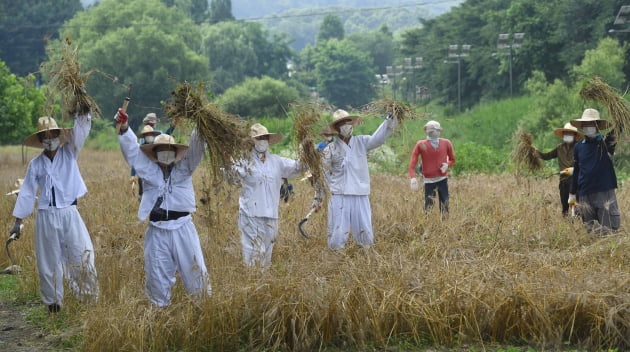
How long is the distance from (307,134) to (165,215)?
1.94 m

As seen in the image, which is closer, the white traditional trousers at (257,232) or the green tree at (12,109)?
the white traditional trousers at (257,232)

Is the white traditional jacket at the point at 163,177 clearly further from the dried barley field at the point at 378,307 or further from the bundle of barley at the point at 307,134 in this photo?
the bundle of barley at the point at 307,134

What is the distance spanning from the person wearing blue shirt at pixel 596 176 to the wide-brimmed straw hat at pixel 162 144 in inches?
175

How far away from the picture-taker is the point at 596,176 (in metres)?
9.91

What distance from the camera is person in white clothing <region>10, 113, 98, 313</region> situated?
8.37 meters

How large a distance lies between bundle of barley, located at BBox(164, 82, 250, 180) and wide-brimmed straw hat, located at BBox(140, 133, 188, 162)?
0.54 ft

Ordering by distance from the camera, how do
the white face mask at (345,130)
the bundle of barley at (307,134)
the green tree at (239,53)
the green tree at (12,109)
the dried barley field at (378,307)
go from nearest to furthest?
the dried barley field at (378,307), the bundle of barley at (307,134), the white face mask at (345,130), the green tree at (12,109), the green tree at (239,53)

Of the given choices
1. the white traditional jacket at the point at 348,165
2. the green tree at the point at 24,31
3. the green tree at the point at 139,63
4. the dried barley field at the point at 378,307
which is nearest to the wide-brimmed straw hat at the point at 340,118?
the white traditional jacket at the point at 348,165

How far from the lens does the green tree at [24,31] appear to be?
75688mm

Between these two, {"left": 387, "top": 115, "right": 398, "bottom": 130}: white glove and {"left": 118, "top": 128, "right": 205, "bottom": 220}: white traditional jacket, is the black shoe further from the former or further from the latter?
{"left": 387, "top": 115, "right": 398, "bottom": 130}: white glove

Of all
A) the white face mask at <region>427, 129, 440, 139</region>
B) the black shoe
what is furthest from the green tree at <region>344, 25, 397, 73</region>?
the black shoe

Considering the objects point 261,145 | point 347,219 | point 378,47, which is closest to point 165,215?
point 261,145

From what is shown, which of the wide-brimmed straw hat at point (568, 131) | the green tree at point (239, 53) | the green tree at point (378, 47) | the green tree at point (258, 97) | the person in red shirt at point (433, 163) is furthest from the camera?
the green tree at point (378, 47)

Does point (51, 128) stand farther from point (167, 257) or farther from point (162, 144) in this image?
point (167, 257)
